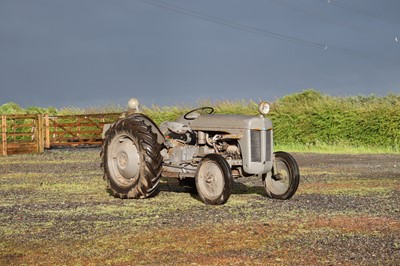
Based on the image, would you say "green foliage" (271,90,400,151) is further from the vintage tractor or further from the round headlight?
the round headlight

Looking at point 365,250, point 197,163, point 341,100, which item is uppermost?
point 341,100

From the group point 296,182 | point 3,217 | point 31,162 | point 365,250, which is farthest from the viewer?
point 31,162

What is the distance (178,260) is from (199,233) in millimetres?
1549

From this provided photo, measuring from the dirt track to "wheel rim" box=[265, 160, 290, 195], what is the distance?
29cm

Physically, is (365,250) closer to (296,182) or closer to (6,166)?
(296,182)

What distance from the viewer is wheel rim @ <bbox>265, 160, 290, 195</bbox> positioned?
12.2m

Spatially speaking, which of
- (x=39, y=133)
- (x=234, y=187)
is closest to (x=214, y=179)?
(x=234, y=187)

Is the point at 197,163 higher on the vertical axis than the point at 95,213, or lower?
higher

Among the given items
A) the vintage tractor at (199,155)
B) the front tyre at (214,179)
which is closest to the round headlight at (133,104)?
the vintage tractor at (199,155)

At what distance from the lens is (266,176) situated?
12.4m

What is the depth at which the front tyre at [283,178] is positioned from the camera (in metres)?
12.0

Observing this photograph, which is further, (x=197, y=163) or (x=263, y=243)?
(x=197, y=163)

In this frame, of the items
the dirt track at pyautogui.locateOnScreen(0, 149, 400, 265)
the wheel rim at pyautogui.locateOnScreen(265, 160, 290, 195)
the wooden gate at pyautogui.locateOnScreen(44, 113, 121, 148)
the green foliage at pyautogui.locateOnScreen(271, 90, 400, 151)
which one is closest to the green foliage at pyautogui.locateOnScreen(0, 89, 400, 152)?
the green foliage at pyautogui.locateOnScreen(271, 90, 400, 151)

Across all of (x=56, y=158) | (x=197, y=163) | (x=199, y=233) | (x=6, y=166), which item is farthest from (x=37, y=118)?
(x=199, y=233)
